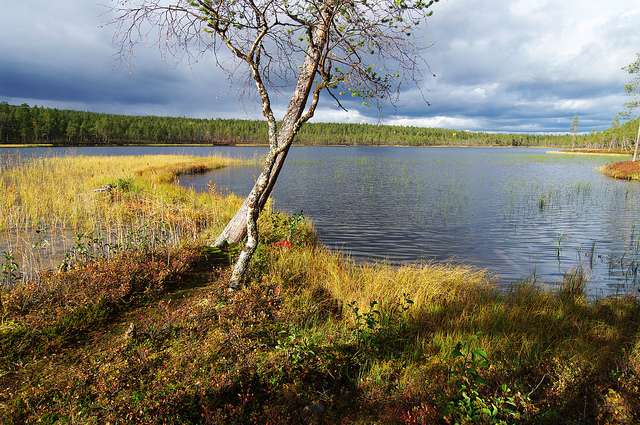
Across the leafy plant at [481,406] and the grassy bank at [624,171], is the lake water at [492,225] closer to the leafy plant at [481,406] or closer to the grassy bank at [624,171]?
the leafy plant at [481,406]

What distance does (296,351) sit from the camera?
4859 millimetres

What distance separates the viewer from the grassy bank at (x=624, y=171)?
3614 centimetres

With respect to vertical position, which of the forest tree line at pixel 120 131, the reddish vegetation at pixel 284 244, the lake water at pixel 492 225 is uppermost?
the forest tree line at pixel 120 131

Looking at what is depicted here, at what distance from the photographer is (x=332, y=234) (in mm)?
16250

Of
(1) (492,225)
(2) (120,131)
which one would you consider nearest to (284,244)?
(1) (492,225)

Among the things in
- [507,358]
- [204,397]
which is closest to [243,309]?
[204,397]

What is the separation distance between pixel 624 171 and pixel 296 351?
45.5 m

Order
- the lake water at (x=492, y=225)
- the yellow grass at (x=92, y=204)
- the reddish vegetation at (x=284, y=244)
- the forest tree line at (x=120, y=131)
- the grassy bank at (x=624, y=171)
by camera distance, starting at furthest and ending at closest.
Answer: the forest tree line at (x=120, y=131) < the grassy bank at (x=624, y=171) < the yellow grass at (x=92, y=204) < the lake water at (x=492, y=225) < the reddish vegetation at (x=284, y=244)

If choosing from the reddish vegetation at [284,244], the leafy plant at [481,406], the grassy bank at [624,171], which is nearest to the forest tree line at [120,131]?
the grassy bank at [624,171]

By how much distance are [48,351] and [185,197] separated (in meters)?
14.1

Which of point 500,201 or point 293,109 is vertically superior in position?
point 293,109

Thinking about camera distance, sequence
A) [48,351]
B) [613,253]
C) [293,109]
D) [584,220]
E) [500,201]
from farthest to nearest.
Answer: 1. [500,201]
2. [584,220]
3. [613,253]
4. [293,109]
5. [48,351]

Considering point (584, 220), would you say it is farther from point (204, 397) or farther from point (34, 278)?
point (34, 278)

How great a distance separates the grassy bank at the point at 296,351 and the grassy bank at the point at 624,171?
3702 centimetres
